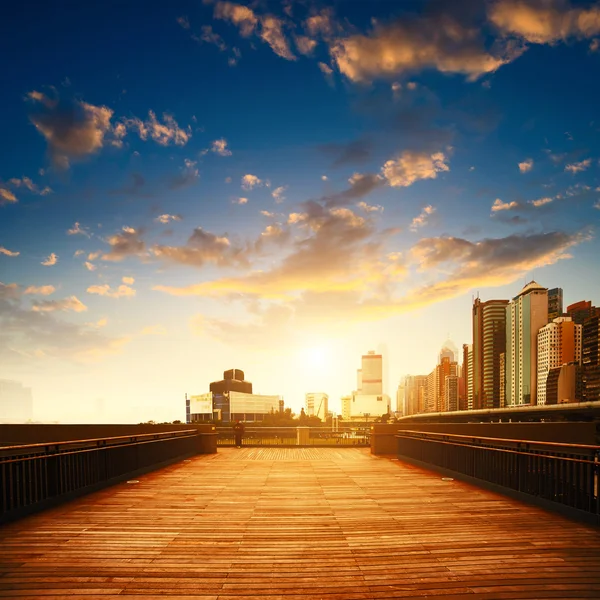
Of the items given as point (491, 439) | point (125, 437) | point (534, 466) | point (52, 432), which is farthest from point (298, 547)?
point (52, 432)

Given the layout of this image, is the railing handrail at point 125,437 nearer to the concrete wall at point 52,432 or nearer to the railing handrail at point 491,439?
the concrete wall at point 52,432

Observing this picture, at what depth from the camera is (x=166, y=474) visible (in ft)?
45.4

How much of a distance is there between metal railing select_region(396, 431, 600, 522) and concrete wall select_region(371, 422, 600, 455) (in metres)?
1.18

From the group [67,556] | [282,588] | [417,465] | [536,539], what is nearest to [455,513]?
[536,539]

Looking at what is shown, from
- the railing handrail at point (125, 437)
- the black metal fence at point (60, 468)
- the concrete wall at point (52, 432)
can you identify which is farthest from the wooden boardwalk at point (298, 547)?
the concrete wall at point (52, 432)

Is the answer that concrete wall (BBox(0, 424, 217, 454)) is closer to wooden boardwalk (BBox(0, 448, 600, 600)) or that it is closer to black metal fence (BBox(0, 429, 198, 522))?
black metal fence (BBox(0, 429, 198, 522))

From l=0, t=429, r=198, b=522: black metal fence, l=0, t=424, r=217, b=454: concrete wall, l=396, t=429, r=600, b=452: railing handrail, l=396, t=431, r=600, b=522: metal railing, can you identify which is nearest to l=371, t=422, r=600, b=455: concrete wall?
l=396, t=429, r=600, b=452: railing handrail

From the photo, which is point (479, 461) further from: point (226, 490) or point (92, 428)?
point (92, 428)

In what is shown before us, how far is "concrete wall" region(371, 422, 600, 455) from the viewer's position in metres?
19.2

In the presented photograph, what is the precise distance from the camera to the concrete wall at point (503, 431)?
19.2 meters

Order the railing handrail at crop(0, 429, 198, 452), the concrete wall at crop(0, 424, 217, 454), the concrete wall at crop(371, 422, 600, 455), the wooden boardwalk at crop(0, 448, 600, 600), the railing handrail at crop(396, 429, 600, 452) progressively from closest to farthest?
the wooden boardwalk at crop(0, 448, 600, 600)
the railing handrail at crop(396, 429, 600, 452)
the railing handrail at crop(0, 429, 198, 452)
the concrete wall at crop(371, 422, 600, 455)
the concrete wall at crop(0, 424, 217, 454)

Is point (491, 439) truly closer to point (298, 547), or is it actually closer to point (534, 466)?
point (534, 466)

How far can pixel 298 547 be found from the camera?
6.36m

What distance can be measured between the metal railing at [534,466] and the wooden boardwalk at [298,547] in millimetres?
559
